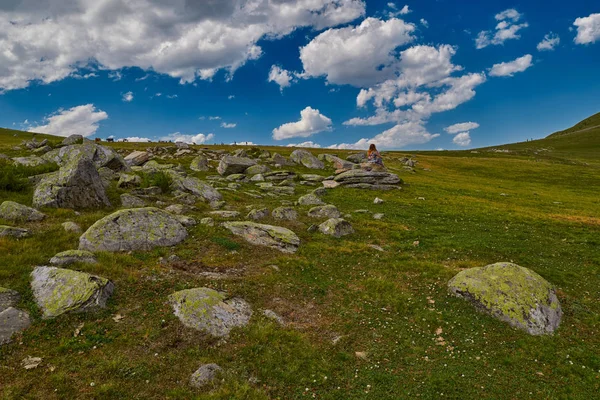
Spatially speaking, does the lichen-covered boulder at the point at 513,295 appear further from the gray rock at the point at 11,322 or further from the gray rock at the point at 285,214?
the gray rock at the point at 11,322

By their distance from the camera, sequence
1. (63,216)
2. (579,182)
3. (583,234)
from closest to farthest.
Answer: (63,216) < (583,234) < (579,182)

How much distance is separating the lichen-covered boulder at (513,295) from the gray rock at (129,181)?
31.0 m

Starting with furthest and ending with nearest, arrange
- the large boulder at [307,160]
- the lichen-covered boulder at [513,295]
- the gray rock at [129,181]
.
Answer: the large boulder at [307,160], the gray rock at [129,181], the lichen-covered boulder at [513,295]

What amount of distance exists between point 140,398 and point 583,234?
3861cm

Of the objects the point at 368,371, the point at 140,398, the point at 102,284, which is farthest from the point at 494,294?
the point at 102,284

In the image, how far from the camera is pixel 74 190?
79.1 ft

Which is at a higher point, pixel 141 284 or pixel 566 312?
pixel 141 284

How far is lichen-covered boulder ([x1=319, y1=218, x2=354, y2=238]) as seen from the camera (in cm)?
2667

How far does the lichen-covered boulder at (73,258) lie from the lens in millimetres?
15110

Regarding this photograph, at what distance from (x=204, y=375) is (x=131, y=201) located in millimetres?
20682

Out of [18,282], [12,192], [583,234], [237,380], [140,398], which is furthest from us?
[583,234]

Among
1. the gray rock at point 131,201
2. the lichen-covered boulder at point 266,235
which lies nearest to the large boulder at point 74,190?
the gray rock at point 131,201

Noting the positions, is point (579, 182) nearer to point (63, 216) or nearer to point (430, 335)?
point (430, 335)

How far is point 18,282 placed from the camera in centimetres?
1327
